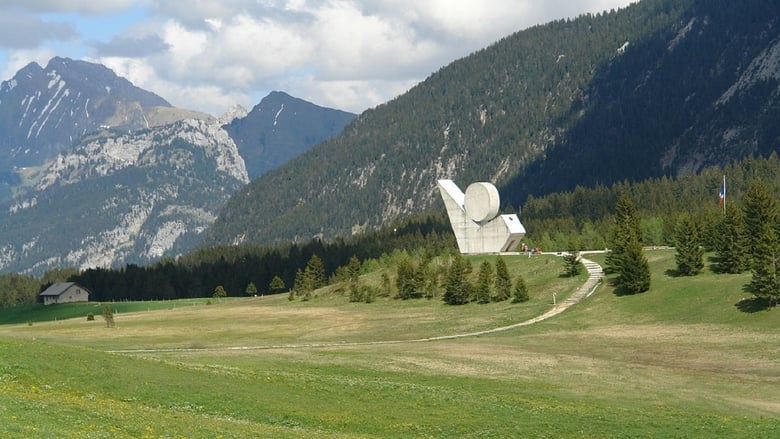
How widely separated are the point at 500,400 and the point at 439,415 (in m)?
4.91

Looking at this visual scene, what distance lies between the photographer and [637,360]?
215 ft

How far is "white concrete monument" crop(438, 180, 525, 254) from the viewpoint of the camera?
Result: 443ft

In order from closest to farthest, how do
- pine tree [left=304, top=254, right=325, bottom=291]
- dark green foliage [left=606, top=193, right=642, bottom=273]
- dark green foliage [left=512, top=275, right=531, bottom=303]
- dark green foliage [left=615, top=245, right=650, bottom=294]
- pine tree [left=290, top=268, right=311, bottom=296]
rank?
dark green foliage [left=615, top=245, right=650, bottom=294] < dark green foliage [left=606, top=193, right=642, bottom=273] < dark green foliage [left=512, top=275, right=531, bottom=303] < pine tree [left=290, top=268, right=311, bottom=296] < pine tree [left=304, top=254, right=325, bottom=291]

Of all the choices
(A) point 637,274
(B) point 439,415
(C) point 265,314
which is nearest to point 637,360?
(B) point 439,415

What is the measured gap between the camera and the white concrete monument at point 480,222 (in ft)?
443

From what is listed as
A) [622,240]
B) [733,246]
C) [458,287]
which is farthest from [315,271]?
[733,246]

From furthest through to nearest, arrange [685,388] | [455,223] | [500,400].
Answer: [455,223], [685,388], [500,400]

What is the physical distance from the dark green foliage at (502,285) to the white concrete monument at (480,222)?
2234cm

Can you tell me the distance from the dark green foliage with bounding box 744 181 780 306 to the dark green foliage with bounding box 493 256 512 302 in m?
27.4

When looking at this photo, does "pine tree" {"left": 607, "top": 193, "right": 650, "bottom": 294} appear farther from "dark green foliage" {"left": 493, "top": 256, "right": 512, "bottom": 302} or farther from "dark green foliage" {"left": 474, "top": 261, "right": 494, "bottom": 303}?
"dark green foliage" {"left": 474, "top": 261, "right": 494, "bottom": 303}

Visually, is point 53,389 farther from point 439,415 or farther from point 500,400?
point 500,400

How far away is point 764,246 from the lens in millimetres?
83375

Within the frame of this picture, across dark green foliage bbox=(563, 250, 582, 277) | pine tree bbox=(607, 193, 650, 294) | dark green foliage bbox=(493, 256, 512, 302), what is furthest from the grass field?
dark green foliage bbox=(563, 250, 582, 277)

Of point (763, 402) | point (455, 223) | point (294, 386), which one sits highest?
point (455, 223)
